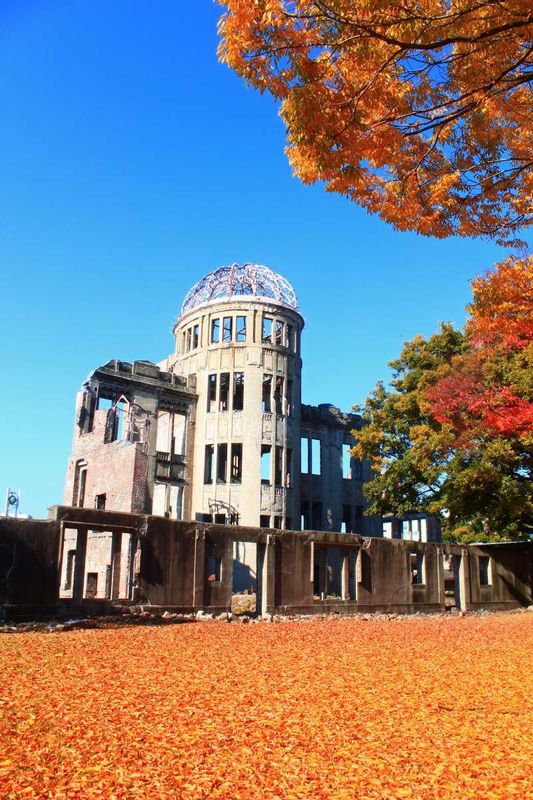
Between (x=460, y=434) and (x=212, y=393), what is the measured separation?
15.5m

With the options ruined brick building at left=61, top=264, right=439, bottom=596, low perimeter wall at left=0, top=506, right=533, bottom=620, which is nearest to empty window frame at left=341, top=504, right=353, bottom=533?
ruined brick building at left=61, top=264, right=439, bottom=596

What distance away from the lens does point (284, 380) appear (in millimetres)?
36031

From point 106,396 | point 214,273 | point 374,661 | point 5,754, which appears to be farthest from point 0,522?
point 214,273

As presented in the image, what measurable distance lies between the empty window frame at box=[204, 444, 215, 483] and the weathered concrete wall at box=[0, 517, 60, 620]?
56.6 ft

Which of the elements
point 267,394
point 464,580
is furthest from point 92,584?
point 464,580

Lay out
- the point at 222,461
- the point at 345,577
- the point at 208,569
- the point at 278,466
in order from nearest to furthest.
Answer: the point at 208,569
the point at 345,577
the point at 278,466
the point at 222,461

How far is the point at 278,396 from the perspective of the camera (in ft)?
119

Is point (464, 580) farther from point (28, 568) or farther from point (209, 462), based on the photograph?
point (28, 568)

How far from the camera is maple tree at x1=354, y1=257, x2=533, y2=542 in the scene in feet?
77.5

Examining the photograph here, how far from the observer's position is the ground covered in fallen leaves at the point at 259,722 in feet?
16.4

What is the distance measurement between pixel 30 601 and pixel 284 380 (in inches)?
844

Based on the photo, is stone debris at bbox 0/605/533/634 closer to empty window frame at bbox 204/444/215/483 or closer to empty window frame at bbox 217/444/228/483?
empty window frame at bbox 204/444/215/483

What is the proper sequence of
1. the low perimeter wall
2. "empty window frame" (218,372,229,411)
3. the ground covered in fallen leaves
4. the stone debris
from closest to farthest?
1. the ground covered in fallen leaves
2. the stone debris
3. the low perimeter wall
4. "empty window frame" (218,372,229,411)

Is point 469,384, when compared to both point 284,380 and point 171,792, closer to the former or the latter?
point 284,380
